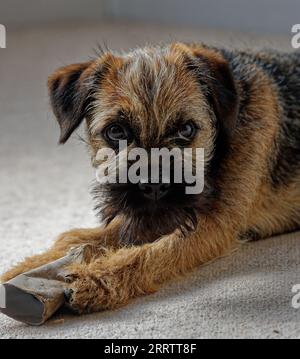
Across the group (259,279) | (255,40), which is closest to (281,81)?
(259,279)

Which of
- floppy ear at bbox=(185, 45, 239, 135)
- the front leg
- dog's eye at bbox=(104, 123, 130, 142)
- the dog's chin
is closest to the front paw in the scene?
the front leg

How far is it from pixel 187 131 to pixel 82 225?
2.30ft

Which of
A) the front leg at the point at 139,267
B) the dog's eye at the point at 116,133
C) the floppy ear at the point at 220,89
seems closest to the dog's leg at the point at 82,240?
the front leg at the point at 139,267

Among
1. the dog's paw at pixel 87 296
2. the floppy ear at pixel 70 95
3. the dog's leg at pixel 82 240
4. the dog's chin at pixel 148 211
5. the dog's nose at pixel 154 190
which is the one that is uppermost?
the floppy ear at pixel 70 95

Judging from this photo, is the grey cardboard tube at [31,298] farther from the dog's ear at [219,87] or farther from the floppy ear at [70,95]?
the dog's ear at [219,87]

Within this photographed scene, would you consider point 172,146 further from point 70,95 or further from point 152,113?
point 70,95

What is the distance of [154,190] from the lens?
6.14 feet

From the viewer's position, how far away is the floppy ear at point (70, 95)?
2123 mm

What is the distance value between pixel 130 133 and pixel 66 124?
0.23 metres

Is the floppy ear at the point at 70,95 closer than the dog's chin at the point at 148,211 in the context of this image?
No

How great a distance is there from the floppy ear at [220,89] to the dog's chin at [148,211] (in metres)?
0.25

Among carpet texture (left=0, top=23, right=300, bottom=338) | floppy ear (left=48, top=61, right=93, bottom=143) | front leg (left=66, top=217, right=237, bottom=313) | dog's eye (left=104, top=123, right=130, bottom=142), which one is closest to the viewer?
carpet texture (left=0, top=23, right=300, bottom=338)

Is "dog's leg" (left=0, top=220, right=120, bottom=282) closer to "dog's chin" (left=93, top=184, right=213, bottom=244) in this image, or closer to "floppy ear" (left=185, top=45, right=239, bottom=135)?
"dog's chin" (left=93, top=184, right=213, bottom=244)

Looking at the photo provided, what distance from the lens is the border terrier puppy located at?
1.96m
